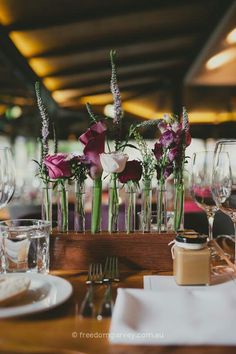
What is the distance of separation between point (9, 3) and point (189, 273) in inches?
115

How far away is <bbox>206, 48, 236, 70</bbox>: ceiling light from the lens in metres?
5.00

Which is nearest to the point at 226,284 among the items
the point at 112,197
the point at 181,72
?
the point at 112,197

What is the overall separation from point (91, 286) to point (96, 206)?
0.26 metres

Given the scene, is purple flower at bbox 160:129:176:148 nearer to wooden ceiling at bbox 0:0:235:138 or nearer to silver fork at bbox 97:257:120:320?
silver fork at bbox 97:257:120:320

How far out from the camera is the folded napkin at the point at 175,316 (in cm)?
62

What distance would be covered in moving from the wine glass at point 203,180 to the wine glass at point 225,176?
82mm

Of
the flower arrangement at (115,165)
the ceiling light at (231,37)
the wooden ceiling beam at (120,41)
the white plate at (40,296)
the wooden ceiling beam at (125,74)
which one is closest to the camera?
the white plate at (40,296)

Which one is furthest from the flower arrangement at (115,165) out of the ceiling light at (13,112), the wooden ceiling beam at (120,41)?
the ceiling light at (13,112)

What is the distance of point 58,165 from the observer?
1.01 m

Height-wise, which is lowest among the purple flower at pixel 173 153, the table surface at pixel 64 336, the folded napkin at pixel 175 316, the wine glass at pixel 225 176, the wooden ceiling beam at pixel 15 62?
the table surface at pixel 64 336

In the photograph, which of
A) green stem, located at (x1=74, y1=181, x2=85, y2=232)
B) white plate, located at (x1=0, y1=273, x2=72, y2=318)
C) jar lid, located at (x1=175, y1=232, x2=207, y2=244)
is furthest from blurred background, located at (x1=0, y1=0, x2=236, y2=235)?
white plate, located at (x1=0, y1=273, x2=72, y2=318)

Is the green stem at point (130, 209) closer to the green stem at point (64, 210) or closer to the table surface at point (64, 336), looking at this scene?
the green stem at point (64, 210)

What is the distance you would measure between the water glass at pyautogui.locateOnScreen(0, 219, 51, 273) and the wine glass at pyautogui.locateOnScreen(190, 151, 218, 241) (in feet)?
1.48

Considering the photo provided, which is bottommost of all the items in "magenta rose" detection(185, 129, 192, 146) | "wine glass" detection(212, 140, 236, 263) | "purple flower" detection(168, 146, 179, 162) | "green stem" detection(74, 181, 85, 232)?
"green stem" detection(74, 181, 85, 232)
